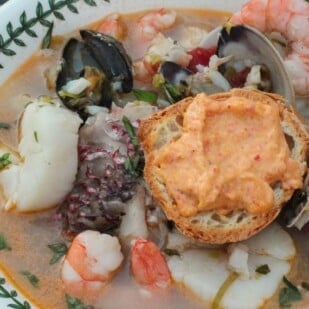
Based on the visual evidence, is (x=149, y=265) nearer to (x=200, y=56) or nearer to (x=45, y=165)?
(x=45, y=165)

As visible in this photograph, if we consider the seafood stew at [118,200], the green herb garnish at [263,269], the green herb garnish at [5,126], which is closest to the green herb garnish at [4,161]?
the seafood stew at [118,200]

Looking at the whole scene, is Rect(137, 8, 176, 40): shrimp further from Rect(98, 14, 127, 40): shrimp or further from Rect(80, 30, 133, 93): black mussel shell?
Rect(80, 30, 133, 93): black mussel shell

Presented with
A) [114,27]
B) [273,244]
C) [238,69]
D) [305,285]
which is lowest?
[305,285]

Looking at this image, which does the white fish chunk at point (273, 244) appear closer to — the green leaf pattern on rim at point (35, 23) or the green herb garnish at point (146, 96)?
the green herb garnish at point (146, 96)

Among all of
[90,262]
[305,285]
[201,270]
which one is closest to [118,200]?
[90,262]

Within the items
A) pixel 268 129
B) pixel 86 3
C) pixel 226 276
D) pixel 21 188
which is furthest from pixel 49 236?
pixel 86 3

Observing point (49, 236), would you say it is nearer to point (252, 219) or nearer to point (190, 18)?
point (252, 219)
